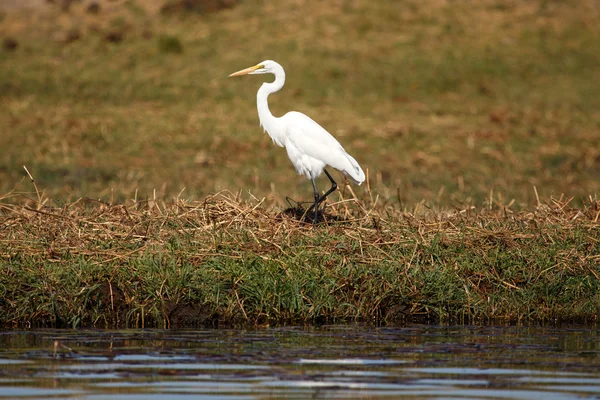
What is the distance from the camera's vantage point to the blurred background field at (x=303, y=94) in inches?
672

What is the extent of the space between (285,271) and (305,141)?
8.82ft

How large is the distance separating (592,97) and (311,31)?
750cm

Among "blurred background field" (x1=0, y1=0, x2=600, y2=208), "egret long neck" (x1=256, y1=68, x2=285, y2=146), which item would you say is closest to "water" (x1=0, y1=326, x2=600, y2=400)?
"egret long neck" (x1=256, y1=68, x2=285, y2=146)

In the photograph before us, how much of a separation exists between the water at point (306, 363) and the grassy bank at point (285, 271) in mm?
357

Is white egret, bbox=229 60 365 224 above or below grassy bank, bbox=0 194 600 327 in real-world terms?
above

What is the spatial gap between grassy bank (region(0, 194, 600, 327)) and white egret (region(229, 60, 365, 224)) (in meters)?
1.25

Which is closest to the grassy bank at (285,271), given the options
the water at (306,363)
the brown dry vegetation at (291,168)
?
the brown dry vegetation at (291,168)

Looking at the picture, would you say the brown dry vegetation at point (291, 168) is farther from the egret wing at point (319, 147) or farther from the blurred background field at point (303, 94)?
the egret wing at point (319, 147)

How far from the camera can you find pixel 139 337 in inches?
281

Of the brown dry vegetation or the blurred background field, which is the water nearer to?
the brown dry vegetation

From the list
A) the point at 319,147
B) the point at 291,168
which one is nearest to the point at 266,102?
the point at 319,147

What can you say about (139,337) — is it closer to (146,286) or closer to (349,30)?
(146,286)

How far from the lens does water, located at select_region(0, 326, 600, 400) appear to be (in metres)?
5.48

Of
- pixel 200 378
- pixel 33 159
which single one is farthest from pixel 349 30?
pixel 200 378
